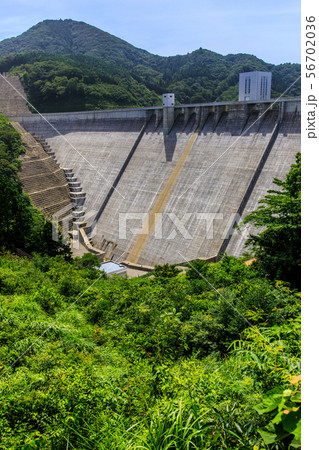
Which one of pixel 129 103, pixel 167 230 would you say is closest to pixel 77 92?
pixel 129 103

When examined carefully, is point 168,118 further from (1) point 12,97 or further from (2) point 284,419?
(1) point 12,97

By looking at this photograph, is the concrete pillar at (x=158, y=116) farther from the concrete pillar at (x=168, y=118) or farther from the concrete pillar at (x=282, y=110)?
the concrete pillar at (x=282, y=110)

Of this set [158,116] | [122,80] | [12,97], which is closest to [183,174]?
[158,116]

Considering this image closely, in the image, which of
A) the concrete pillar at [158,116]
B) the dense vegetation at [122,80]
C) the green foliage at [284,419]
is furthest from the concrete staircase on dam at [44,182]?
the green foliage at [284,419]

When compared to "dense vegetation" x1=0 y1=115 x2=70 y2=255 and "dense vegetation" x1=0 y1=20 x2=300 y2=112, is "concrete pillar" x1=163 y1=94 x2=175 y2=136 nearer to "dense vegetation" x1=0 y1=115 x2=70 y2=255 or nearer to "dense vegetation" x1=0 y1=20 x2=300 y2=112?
"dense vegetation" x1=0 y1=115 x2=70 y2=255

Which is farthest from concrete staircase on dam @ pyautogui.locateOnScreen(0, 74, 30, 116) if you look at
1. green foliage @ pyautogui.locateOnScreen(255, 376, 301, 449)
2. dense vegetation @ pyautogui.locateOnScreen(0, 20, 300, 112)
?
green foliage @ pyautogui.locateOnScreen(255, 376, 301, 449)
